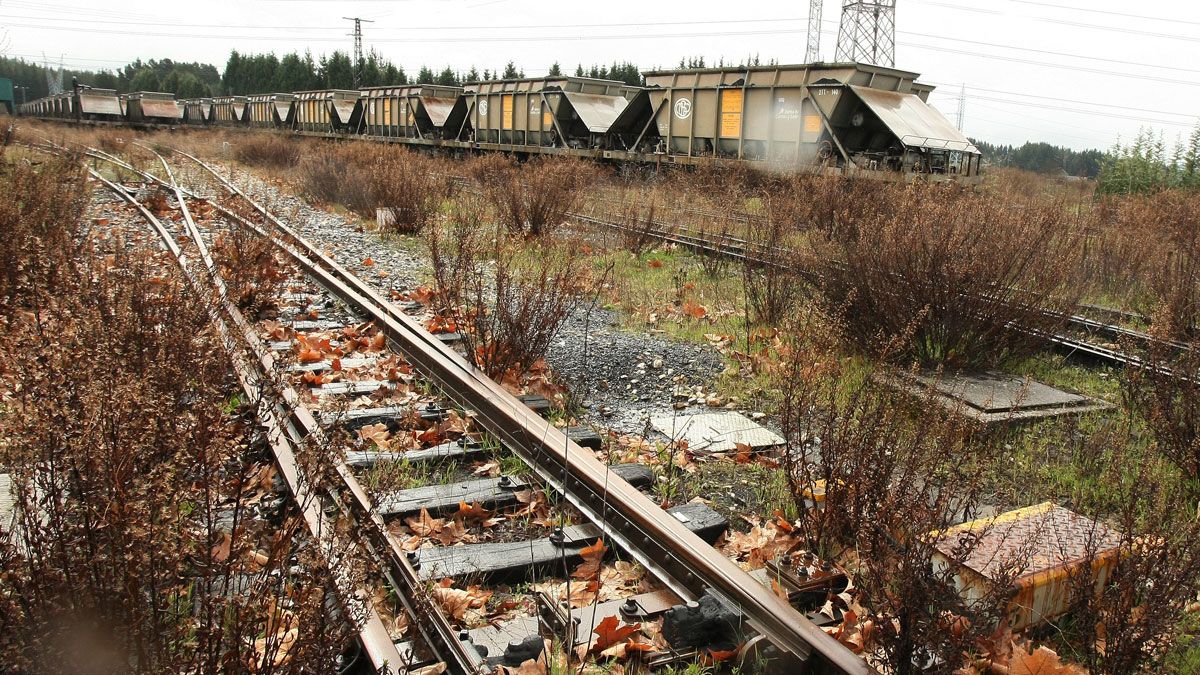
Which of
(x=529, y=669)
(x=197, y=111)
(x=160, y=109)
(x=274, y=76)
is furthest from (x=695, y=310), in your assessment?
(x=274, y=76)

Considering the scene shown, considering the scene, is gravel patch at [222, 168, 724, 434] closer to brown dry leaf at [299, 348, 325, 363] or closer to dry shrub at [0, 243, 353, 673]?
brown dry leaf at [299, 348, 325, 363]

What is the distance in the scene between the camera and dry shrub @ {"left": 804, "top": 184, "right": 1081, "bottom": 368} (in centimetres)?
616

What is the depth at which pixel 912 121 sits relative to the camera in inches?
637

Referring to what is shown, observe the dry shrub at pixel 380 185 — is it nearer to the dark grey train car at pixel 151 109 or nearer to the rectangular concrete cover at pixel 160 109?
the dark grey train car at pixel 151 109

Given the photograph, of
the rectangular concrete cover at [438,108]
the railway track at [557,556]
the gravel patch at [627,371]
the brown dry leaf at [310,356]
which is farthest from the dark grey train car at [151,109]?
the railway track at [557,556]

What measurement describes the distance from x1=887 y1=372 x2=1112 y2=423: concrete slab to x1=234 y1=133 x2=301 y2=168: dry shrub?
75.4 feet

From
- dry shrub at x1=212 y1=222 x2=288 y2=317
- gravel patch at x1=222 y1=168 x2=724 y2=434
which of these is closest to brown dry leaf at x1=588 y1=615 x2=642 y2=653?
gravel patch at x1=222 y1=168 x2=724 y2=434

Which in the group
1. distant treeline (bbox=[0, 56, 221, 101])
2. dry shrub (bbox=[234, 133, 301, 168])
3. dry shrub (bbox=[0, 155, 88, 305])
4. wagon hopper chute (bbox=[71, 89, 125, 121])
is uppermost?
distant treeline (bbox=[0, 56, 221, 101])

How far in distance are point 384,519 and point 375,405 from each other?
165 centimetres

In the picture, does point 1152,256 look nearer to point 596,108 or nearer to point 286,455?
point 286,455

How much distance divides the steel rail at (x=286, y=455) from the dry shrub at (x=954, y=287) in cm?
383

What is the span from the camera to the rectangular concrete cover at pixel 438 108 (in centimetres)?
2941

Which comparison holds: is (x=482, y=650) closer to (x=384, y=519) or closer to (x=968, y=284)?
(x=384, y=519)

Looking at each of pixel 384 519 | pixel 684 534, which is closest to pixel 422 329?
pixel 384 519
